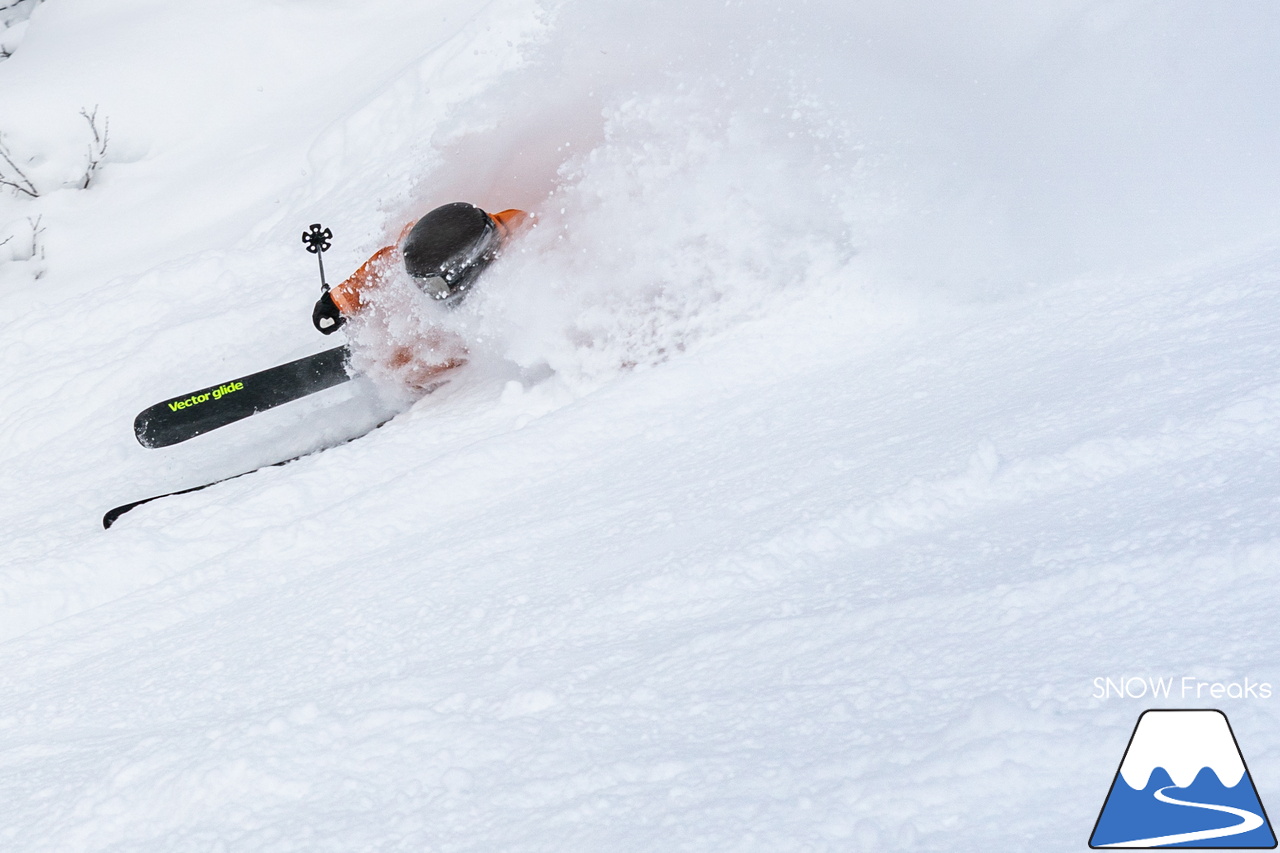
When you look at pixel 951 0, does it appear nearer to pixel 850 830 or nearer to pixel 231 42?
pixel 850 830

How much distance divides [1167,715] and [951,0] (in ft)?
11.5

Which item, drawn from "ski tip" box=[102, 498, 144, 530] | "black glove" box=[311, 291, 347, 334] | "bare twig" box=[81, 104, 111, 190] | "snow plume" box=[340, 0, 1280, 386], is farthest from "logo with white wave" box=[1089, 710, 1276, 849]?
"bare twig" box=[81, 104, 111, 190]

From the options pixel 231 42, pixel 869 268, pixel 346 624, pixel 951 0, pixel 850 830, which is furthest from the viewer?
pixel 231 42

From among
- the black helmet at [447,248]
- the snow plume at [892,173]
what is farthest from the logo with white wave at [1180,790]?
the black helmet at [447,248]

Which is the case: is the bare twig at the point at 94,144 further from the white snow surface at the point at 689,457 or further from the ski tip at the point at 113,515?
the ski tip at the point at 113,515

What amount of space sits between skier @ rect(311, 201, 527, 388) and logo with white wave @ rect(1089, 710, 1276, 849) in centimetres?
247

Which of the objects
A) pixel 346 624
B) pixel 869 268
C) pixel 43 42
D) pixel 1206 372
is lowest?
pixel 1206 372

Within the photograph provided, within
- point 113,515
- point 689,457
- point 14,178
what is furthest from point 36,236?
point 689,457

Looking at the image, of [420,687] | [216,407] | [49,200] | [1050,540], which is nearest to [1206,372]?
[1050,540]

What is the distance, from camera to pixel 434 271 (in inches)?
128

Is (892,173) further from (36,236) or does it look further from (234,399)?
(36,236)

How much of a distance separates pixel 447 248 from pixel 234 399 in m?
1.14

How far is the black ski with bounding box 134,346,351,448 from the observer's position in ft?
12.1

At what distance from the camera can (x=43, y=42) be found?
6.68 meters
